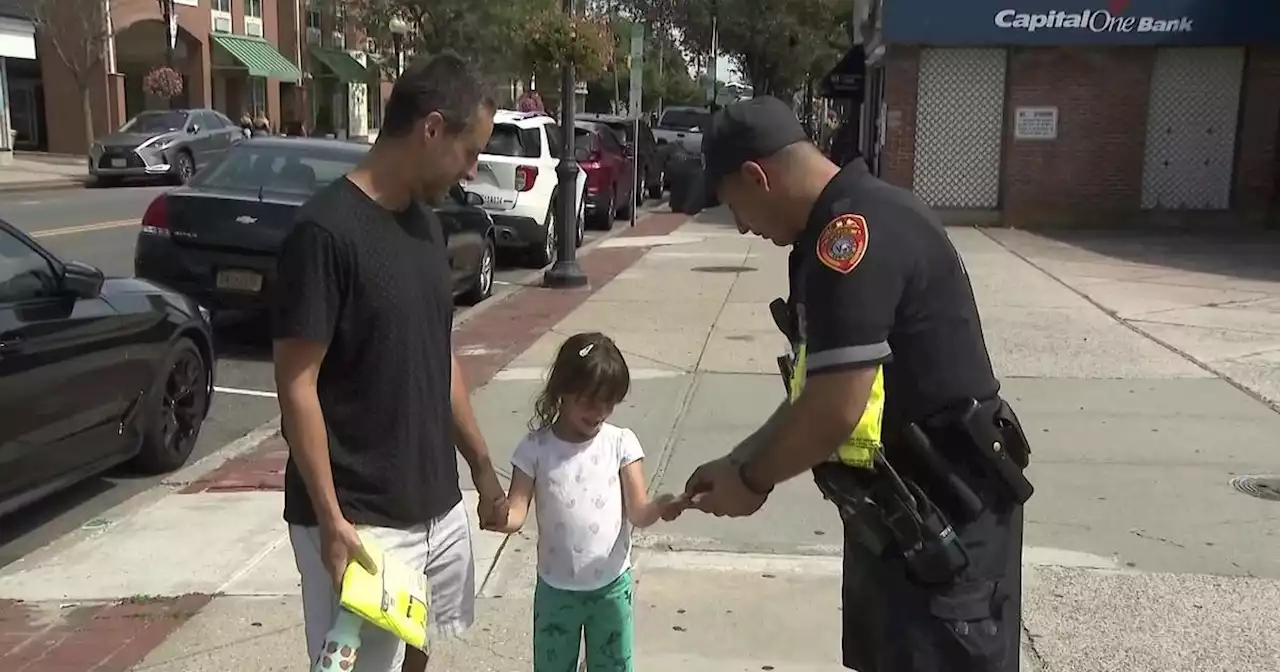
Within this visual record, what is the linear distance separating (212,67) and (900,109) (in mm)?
28624

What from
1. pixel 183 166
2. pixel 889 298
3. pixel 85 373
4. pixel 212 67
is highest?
pixel 212 67

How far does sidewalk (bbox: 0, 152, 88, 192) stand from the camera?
24.8 m

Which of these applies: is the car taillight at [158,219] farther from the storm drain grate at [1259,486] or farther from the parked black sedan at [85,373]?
the storm drain grate at [1259,486]

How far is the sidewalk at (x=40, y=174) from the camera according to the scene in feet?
81.4

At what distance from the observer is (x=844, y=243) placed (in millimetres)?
2354

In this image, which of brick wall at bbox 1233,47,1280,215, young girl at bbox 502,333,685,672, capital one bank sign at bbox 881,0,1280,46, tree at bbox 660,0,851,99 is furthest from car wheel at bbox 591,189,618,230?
tree at bbox 660,0,851,99

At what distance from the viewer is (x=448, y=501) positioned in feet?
9.77

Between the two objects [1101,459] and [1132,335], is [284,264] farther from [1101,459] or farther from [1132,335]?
[1132,335]

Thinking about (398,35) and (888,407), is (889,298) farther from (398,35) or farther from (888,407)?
(398,35)

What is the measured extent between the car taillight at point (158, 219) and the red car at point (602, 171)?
9.45 m

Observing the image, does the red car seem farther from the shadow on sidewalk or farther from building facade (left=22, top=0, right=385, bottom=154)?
building facade (left=22, top=0, right=385, bottom=154)

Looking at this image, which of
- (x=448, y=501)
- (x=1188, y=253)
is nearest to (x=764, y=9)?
(x=1188, y=253)

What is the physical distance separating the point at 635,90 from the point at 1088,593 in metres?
13.2

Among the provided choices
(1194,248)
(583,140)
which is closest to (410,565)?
(1194,248)
